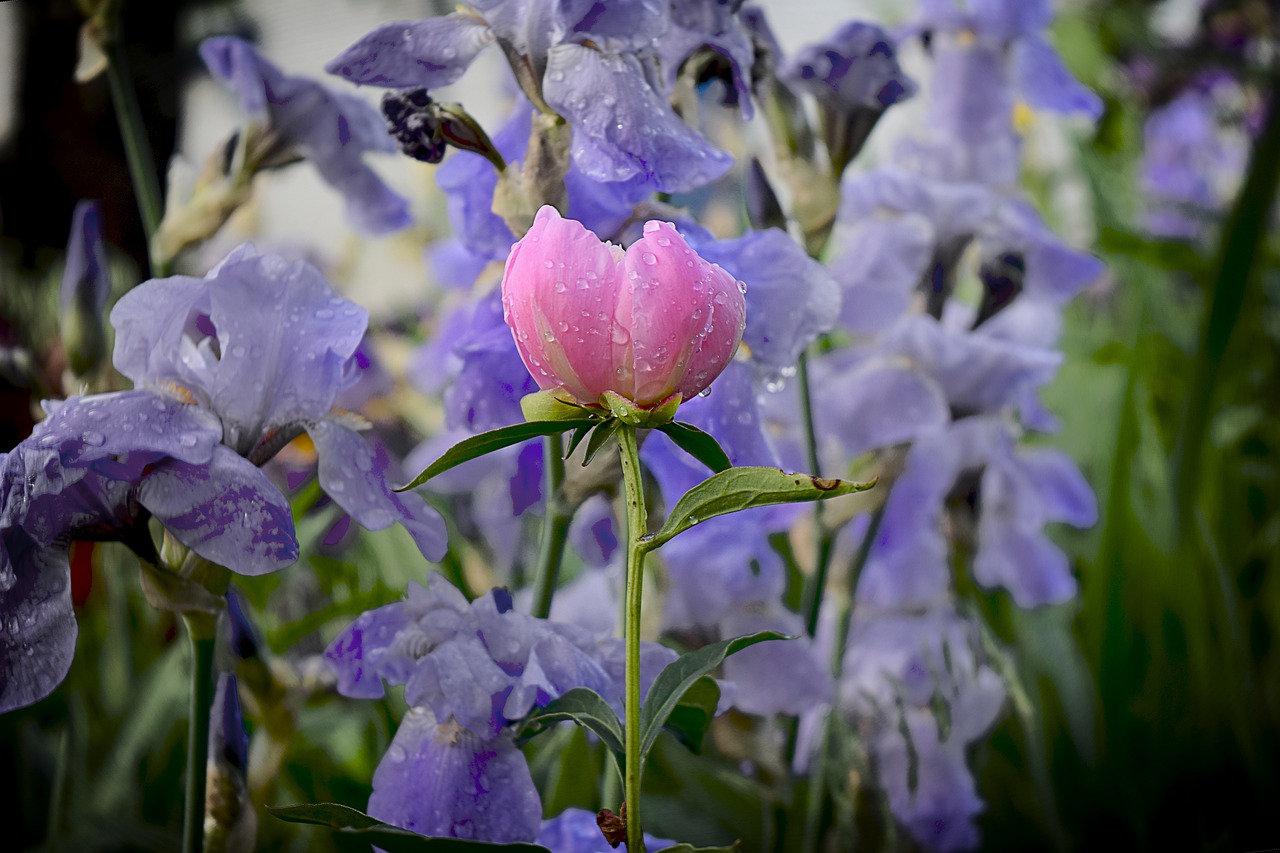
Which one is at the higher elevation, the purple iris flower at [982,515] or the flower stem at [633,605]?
the flower stem at [633,605]

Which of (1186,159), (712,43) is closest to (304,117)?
(712,43)

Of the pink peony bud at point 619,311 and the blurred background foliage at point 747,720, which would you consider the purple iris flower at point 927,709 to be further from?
the pink peony bud at point 619,311

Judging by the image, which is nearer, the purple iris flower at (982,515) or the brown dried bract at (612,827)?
the brown dried bract at (612,827)

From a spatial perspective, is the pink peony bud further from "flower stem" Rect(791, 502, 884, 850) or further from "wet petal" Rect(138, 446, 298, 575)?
"flower stem" Rect(791, 502, 884, 850)

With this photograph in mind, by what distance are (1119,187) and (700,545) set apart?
78 cm

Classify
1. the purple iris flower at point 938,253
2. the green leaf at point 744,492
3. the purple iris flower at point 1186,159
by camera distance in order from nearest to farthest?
the green leaf at point 744,492, the purple iris flower at point 938,253, the purple iris flower at point 1186,159

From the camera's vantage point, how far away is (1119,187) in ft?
3.03

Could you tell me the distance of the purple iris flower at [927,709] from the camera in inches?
17.0

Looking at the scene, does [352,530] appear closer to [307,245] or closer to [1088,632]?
[307,245]

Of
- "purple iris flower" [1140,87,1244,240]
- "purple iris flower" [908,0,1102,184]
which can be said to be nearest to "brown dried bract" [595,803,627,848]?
"purple iris flower" [908,0,1102,184]

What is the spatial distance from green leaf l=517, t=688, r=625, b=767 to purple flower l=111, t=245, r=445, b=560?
7 cm

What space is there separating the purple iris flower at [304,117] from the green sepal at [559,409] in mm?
204

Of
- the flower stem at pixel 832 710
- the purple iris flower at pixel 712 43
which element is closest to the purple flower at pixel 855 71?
the purple iris flower at pixel 712 43

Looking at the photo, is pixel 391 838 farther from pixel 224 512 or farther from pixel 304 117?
pixel 304 117
